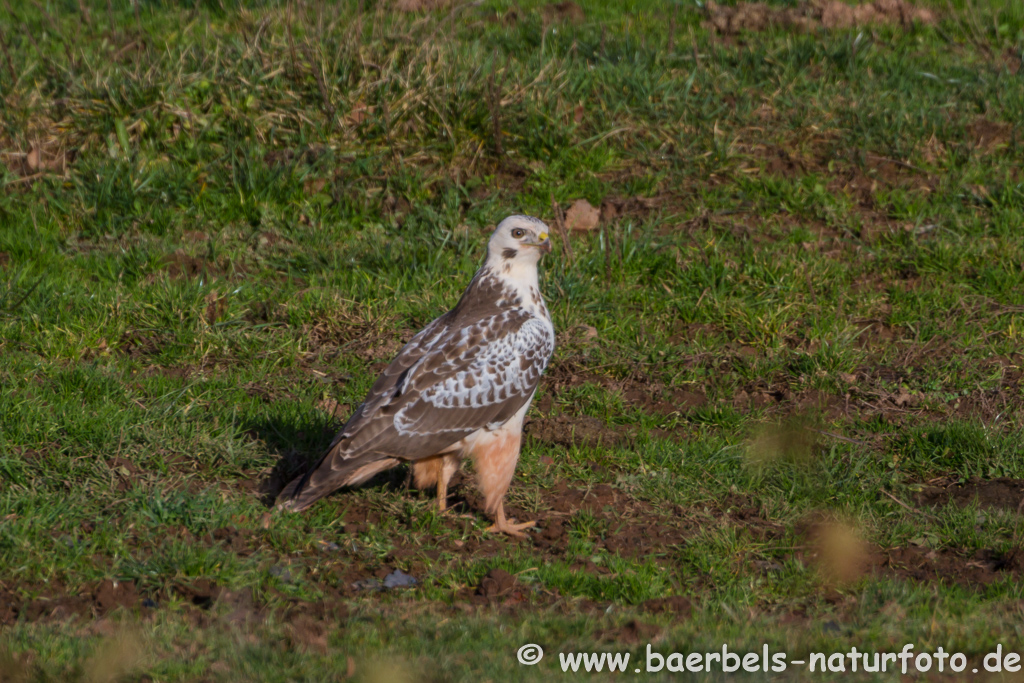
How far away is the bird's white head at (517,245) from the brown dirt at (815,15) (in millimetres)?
5863

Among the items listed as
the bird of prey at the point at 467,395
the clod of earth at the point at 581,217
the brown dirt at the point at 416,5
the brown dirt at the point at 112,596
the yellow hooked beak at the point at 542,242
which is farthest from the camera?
the brown dirt at the point at 416,5

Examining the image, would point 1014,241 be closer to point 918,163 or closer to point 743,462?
point 918,163

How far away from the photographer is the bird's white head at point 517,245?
19.8ft

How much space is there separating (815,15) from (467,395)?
719 centimetres

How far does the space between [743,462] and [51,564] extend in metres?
3.64

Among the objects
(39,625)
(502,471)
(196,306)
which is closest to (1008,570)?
(502,471)

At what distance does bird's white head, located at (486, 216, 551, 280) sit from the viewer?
6043mm

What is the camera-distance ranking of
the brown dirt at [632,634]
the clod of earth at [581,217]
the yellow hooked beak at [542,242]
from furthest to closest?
the clod of earth at [581,217], the yellow hooked beak at [542,242], the brown dirt at [632,634]

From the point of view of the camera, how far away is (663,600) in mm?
5062

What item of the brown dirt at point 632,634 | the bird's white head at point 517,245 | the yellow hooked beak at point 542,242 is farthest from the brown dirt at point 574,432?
the brown dirt at point 632,634

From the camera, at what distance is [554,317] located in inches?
303

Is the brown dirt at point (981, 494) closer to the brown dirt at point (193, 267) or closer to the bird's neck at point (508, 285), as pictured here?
the bird's neck at point (508, 285)

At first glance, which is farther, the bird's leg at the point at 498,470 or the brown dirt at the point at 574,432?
the brown dirt at the point at 574,432

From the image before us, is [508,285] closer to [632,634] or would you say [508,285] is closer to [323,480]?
[323,480]
